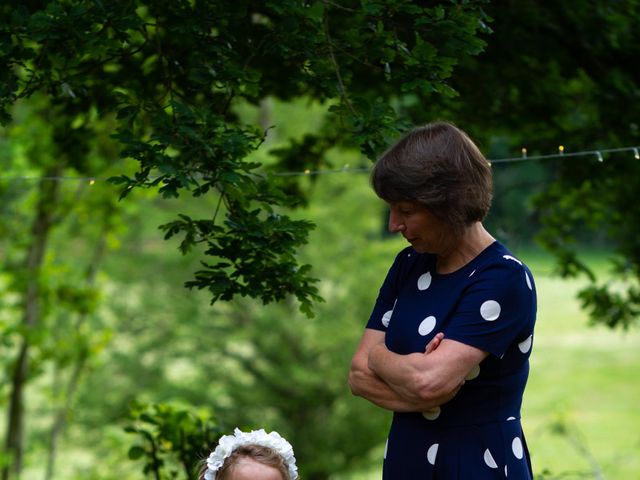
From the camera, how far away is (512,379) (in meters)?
2.44

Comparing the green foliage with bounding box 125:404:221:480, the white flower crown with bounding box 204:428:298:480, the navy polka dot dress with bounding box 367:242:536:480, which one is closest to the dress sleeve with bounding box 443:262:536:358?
the navy polka dot dress with bounding box 367:242:536:480

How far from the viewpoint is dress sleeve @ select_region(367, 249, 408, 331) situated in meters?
2.68

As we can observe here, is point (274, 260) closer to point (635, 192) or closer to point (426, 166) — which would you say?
point (426, 166)

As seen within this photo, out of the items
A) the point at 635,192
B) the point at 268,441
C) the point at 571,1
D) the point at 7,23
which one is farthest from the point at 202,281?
the point at 635,192

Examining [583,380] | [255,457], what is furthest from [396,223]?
[583,380]

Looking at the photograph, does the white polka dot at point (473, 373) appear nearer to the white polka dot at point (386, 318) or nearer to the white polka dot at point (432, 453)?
the white polka dot at point (432, 453)

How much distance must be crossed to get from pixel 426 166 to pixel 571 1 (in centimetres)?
270

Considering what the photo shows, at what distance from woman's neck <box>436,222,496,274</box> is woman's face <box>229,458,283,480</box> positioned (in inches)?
26.1

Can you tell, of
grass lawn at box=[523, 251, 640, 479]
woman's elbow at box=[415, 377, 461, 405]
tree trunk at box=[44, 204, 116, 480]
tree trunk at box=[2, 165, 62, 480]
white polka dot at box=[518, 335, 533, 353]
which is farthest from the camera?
grass lawn at box=[523, 251, 640, 479]

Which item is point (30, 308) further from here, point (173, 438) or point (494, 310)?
point (494, 310)

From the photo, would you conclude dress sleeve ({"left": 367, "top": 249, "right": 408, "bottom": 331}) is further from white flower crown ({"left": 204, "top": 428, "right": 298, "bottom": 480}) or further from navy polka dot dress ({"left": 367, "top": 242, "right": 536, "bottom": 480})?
white flower crown ({"left": 204, "top": 428, "right": 298, "bottom": 480})

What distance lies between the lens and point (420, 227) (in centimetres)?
243

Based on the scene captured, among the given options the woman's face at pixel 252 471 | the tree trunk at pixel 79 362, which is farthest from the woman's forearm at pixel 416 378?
the tree trunk at pixel 79 362

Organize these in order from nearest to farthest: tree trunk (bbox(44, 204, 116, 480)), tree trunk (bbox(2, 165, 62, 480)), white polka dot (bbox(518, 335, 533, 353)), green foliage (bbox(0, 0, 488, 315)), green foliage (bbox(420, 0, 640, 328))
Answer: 1. white polka dot (bbox(518, 335, 533, 353))
2. green foliage (bbox(0, 0, 488, 315))
3. green foliage (bbox(420, 0, 640, 328))
4. tree trunk (bbox(2, 165, 62, 480))
5. tree trunk (bbox(44, 204, 116, 480))
